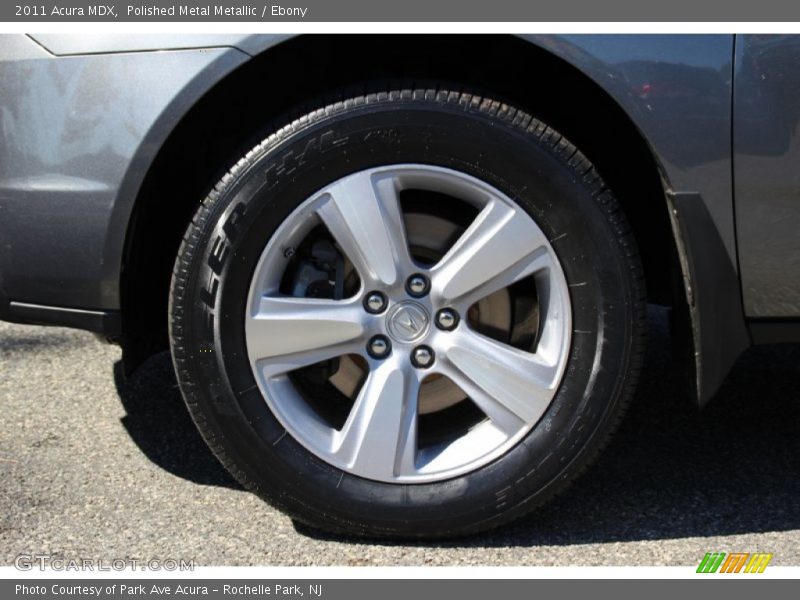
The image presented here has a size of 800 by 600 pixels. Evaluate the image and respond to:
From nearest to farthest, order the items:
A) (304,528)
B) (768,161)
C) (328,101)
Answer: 1. (768,161)
2. (328,101)
3. (304,528)

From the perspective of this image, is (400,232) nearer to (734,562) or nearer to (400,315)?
(400,315)

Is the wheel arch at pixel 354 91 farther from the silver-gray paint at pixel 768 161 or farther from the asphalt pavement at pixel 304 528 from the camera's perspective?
the asphalt pavement at pixel 304 528

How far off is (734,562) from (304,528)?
0.95 metres

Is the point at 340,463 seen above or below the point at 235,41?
below

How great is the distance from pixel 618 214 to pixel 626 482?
0.75m

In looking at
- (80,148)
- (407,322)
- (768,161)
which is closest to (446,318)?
(407,322)

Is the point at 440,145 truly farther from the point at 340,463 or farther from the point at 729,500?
the point at 729,500

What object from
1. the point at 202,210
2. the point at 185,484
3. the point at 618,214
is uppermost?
the point at 618,214

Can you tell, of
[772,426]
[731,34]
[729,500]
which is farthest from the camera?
[772,426]

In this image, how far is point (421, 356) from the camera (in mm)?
2363

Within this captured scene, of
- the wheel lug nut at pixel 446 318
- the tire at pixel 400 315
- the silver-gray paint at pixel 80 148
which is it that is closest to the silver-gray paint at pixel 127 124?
the silver-gray paint at pixel 80 148

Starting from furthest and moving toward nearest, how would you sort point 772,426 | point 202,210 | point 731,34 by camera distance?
point 772,426 → point 202,210 → point 731,34

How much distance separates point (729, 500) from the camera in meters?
2.62

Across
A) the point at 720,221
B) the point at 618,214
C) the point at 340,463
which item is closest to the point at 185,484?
the point at 340,463
